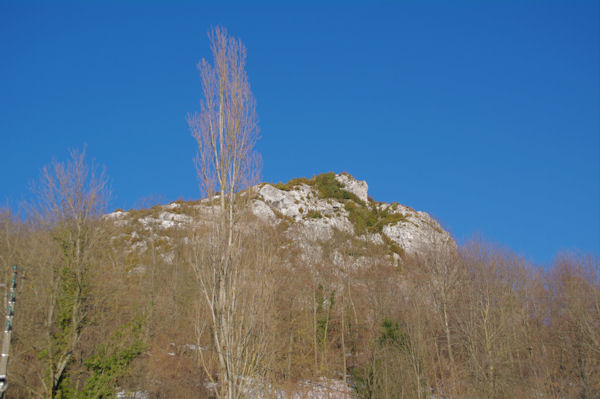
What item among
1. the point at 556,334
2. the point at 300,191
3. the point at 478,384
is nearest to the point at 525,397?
the point at 478,384

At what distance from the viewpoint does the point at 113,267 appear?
20953 mm

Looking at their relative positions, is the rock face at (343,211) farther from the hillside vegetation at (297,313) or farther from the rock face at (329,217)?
the hillside vegetation at (297,313)

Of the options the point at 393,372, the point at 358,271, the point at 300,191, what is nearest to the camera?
the point at 393,372

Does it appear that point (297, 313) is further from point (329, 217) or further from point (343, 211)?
point (343, 211)

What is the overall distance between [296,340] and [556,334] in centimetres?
1639

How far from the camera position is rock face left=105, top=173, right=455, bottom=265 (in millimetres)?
40938

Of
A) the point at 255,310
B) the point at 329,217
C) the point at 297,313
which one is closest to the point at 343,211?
the point at 329,217

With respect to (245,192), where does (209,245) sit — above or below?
below

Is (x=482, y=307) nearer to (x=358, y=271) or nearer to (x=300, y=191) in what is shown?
(x=358, y=271)

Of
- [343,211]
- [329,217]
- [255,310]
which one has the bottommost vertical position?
[255,310]

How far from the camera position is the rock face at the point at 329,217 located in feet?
134

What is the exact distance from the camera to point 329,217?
58.8m

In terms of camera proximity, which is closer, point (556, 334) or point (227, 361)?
point (227, 361)

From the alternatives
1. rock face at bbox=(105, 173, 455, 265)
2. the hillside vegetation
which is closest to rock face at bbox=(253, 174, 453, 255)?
rock face at bbox=(105, 173, 455, 265)
